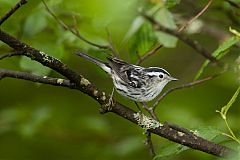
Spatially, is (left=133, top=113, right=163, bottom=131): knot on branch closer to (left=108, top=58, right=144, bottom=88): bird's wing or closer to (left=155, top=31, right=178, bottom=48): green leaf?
(left=155, top=31, right=178, bottom=48): green leaf

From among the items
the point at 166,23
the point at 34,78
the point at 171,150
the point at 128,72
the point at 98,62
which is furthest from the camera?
the point at 128,72

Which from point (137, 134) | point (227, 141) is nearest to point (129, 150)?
point (137, 134)

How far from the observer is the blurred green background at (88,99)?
4.77 meters

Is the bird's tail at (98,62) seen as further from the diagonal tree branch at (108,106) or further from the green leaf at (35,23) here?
the diagonal tree branch at (108,106)

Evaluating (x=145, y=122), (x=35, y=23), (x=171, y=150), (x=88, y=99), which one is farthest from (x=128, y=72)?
(x=88, y=99)

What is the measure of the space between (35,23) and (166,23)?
1.84m

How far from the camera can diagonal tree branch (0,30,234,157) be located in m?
3.22

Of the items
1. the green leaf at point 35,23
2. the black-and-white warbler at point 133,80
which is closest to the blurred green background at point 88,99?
the green leaf at point 35,23

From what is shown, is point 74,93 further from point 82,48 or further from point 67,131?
point 82,48

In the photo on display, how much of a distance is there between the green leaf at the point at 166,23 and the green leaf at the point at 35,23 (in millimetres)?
1714

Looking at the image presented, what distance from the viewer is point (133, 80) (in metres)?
5.54

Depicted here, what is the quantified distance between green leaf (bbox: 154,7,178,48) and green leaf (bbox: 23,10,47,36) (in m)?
1.71

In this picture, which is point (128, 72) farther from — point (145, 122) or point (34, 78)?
point (34, 78)

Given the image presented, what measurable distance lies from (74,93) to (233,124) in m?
2.65
